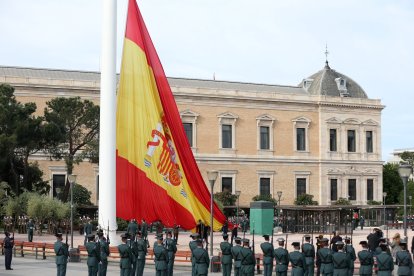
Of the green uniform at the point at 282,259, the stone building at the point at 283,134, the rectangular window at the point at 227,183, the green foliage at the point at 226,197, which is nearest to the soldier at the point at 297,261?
the green uniform at the point at 282,259

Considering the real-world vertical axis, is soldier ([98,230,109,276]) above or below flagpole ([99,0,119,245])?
below

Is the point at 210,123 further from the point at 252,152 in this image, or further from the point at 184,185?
the point at 184,185

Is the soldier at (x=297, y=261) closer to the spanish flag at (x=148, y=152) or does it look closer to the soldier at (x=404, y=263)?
the soldier at (x=404, y=263)

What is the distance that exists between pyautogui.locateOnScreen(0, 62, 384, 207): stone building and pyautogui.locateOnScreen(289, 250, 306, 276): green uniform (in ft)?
147

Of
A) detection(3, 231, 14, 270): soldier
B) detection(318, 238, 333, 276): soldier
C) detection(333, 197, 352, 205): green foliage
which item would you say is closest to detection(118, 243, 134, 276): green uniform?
detection(318, 238, 333, 276): soldier

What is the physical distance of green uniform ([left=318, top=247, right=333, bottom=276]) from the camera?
18.1m

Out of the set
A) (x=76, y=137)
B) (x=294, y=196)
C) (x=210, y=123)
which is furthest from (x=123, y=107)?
(x=294, y=196)

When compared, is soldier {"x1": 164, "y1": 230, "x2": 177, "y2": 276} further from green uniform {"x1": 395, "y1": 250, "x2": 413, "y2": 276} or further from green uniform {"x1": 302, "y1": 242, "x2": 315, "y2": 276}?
green uniform {"x1": 395, "y1": 250, "x2": 413, "y2": 276}

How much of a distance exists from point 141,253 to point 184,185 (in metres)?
4.89

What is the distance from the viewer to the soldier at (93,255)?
19.2m

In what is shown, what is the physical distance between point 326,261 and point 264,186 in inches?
2023

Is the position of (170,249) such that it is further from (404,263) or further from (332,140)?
(332,140)

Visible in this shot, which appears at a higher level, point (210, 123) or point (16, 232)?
point (210, 123)

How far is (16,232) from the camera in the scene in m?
45.8
